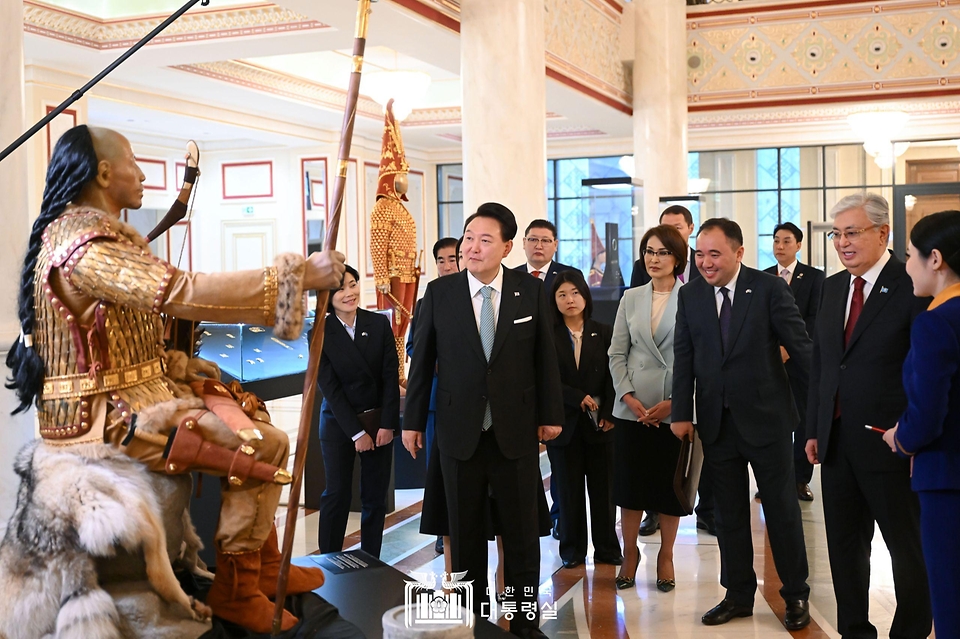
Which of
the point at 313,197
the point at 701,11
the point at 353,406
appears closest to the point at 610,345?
the point at 353,406

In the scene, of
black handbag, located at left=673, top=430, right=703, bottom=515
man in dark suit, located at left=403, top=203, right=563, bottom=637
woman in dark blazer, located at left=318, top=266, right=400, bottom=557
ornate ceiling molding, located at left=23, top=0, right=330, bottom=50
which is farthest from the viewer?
ornate ceiling molding, located at left=23, top=0, right=330, bottom=50

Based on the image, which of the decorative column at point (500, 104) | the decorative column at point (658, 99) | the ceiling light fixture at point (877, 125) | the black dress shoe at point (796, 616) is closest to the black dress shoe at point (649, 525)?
the black dress shoe at point (796, 616)

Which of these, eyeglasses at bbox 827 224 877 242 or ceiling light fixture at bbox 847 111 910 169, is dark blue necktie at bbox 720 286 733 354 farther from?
ceiling light fixture at bbox 847 111 910 169

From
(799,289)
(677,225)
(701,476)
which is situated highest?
(677,225)

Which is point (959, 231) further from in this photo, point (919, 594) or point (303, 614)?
point (303, 614)

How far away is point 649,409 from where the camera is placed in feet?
14.6

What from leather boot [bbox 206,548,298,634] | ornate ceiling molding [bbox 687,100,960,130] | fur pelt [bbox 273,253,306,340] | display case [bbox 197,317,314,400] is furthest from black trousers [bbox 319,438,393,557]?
ornate ceiling molding [bbox 687,100,960,130]

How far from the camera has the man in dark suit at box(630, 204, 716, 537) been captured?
18.0 feet

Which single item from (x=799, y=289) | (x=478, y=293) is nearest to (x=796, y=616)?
(x=478, y=293)

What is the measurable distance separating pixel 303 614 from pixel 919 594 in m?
2.18

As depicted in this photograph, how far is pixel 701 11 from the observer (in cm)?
1278

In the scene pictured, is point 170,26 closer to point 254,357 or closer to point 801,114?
point 254,357

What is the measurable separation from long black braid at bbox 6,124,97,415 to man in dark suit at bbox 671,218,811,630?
254cm

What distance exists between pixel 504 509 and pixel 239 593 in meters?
1.35
